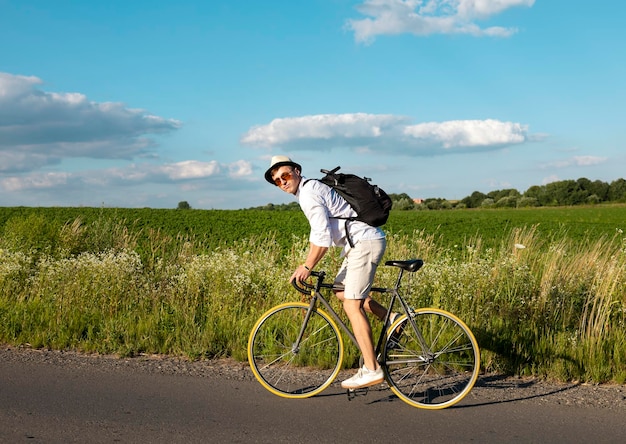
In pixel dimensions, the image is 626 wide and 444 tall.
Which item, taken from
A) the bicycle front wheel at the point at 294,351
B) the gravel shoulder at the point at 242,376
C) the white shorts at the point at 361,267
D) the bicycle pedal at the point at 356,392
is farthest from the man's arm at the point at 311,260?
the gravel shoulder at the point at 242,376

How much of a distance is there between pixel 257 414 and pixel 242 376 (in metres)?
1.21

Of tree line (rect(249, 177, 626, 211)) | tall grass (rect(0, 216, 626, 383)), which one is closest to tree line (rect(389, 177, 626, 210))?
tree line (rect(249, 177, 626, 211))

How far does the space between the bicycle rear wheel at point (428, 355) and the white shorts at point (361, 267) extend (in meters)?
0.48

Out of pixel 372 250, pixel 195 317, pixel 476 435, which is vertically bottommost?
pixel 476 435

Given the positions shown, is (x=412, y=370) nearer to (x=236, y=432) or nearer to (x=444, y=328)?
(x=444, y=328)

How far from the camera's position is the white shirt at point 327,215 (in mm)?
5965

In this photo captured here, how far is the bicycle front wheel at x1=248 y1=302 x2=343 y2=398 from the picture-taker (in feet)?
21.1

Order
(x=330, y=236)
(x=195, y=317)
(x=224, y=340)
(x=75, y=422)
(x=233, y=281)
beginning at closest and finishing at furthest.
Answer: (x=75, y=422) → (x=330, y=236) → (x=224, y=340) → (x=195, y=317) → (x=233, y=281)

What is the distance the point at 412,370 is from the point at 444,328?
67 cm

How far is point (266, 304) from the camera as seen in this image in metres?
9.22

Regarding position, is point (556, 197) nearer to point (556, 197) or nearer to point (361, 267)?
point (556, 197)

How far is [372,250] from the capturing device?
6098mm

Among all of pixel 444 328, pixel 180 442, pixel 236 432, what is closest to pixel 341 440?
pixel 236 432

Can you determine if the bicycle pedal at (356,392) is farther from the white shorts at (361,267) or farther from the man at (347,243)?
the white shorts at (361,267)
